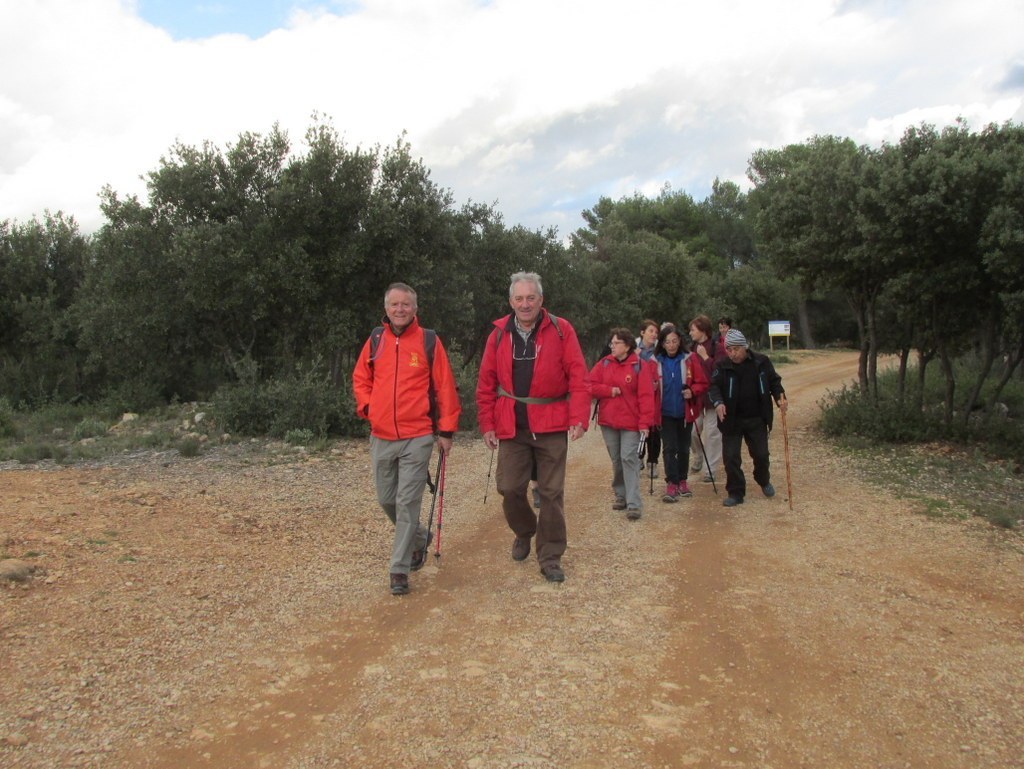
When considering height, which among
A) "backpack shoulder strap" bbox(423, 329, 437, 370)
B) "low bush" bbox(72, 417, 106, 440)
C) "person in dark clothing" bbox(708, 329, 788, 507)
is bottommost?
"low bush" bbox(72, 417, 106, 440)

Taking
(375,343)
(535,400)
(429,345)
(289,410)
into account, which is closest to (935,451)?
(535,400)

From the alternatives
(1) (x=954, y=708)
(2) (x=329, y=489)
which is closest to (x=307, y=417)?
(2) (x=329, y=489)

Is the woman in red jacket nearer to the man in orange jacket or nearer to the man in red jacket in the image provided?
the man in red jacket

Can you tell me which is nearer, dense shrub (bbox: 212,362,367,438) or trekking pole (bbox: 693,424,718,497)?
trekking pole (bbox: 693,424,718,497)

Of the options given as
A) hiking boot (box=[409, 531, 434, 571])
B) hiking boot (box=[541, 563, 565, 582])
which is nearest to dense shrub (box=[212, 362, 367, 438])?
hiking boot (box=[409, 531, 434, 571])

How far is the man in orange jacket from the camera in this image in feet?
17.1

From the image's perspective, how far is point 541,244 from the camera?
75.9 ft

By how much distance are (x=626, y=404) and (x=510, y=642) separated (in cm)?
330

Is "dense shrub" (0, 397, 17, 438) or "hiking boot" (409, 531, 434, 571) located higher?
"dense shrub" (0, 397, 17, 438)

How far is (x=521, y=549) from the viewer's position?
5934 millimetres

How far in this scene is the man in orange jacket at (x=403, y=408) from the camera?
5223 mm

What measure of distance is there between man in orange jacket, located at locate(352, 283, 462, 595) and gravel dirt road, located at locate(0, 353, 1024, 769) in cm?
57

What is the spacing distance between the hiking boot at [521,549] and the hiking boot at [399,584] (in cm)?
102

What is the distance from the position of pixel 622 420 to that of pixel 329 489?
3.83 metres
